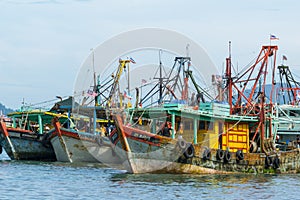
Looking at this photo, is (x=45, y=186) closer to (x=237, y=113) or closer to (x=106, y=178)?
(x=106, y=178)

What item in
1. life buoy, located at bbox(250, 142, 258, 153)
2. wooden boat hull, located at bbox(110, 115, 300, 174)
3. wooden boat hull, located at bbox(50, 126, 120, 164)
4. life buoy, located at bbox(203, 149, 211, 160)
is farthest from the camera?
wooden boat hull, located at bbox(50, 126, 120, 164)

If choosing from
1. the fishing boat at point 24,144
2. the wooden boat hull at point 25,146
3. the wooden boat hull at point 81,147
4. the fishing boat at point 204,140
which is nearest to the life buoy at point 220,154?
the fishing boat at point 204,140

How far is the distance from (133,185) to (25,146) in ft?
60.7

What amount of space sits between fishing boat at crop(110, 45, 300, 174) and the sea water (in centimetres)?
72

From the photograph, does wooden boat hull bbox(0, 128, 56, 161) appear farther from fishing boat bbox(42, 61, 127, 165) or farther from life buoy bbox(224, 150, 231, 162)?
life buoy bbox(224, 150, 231, 162)

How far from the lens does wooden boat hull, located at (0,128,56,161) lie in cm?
4585

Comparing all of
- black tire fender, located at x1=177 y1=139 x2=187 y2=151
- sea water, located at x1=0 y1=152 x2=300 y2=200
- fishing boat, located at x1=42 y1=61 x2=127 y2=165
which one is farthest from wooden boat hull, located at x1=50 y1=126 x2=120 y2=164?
black tire fender, located at x1=177 y1=139 x2=187 y2=151

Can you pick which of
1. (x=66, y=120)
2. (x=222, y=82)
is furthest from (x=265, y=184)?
(x=66, y=120)

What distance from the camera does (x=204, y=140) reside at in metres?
35.6

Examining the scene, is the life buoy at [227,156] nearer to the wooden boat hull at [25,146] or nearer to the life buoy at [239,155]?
the life buoy at [239,155]

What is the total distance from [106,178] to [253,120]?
9423mm

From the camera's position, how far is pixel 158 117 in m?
35.2

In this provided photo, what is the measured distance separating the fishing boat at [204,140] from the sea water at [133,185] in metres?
0.72

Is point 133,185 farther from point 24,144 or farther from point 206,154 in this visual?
point 24,144
